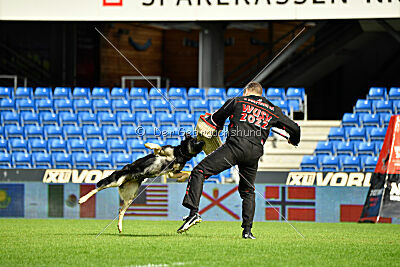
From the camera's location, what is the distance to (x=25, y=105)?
20.2 m

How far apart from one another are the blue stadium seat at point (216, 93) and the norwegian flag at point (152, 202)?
5183 mm

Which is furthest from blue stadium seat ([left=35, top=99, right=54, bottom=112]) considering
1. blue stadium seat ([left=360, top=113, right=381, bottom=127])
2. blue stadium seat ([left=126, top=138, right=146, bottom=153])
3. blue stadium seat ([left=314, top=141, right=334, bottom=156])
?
blue stadium seat ([left=360, top=113, right=381, bottom=127])

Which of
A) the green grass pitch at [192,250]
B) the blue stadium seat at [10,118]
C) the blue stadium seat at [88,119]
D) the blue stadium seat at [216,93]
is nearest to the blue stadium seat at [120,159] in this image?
the blue stadium seat at [88,119]

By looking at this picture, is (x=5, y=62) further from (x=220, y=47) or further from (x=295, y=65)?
(x=295, y=65)

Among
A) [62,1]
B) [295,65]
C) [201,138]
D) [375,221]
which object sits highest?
[62,1]

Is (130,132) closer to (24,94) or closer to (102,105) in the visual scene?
(102,105)

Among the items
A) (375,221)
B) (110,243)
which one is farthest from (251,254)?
(375,221)

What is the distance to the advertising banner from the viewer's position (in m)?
18.8

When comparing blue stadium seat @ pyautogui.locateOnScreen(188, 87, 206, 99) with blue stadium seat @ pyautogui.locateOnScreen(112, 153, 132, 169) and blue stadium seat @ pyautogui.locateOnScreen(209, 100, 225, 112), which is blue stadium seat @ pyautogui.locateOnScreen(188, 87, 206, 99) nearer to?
blue stadium seat @ pyautogui.locateOnScreen(209, 100, 225, 112)

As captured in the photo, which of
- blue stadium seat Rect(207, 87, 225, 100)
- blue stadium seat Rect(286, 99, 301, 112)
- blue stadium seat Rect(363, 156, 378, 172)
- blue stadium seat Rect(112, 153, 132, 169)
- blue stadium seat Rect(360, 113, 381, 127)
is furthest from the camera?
blue stadium seat Rect(286, 99, 301, 112)

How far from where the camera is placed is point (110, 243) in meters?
8.04

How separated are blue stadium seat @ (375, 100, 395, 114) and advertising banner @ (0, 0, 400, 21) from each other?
2367 mm

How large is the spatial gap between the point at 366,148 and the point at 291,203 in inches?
151

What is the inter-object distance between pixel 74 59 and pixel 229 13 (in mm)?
8243
